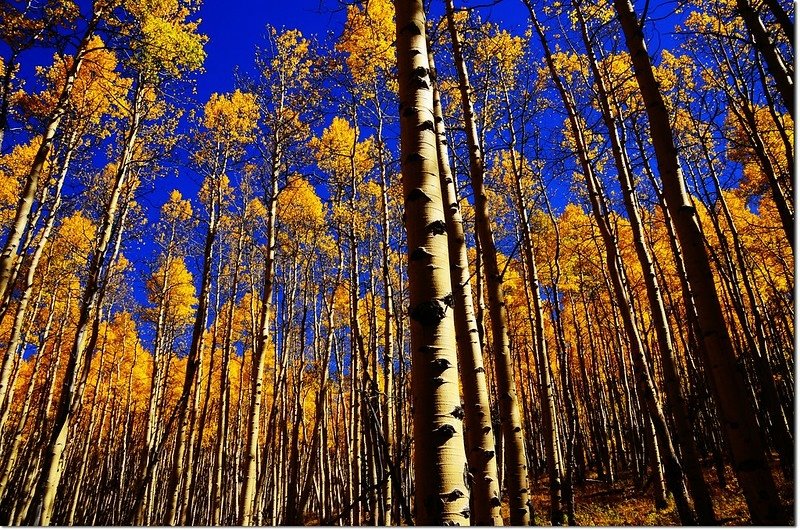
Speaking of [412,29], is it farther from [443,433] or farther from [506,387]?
[506,387]

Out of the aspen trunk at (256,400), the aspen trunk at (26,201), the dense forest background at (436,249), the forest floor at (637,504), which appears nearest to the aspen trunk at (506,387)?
the dense forest background at (436,249)

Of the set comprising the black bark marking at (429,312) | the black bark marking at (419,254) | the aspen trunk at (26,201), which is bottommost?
the black bark marking at (429,312)

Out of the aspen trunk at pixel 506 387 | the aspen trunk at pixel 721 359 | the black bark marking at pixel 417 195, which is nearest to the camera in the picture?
the black bark marking at pixel 417 195

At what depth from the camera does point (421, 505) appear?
140 centimetres

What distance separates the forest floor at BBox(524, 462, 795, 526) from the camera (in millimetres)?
6309

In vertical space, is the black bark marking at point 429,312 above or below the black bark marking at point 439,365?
above

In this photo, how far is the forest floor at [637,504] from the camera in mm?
6309

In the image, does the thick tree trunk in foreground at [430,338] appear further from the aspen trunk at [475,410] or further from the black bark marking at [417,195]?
the aspen trunk at [475,410]

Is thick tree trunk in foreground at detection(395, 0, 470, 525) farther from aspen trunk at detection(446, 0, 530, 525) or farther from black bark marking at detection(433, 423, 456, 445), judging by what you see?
aspen trunk at detection(446, 0, 530, 525)

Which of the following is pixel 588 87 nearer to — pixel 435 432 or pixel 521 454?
pixel 521 454

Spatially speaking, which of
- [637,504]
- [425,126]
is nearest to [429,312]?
[425,126]

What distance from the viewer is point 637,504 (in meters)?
8.13

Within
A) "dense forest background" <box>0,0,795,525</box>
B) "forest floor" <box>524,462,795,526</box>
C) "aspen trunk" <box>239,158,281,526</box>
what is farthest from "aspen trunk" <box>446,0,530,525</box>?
"aspen trunk" <box>239,158,281,526</box>

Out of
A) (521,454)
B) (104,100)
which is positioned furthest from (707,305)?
(104,100)
